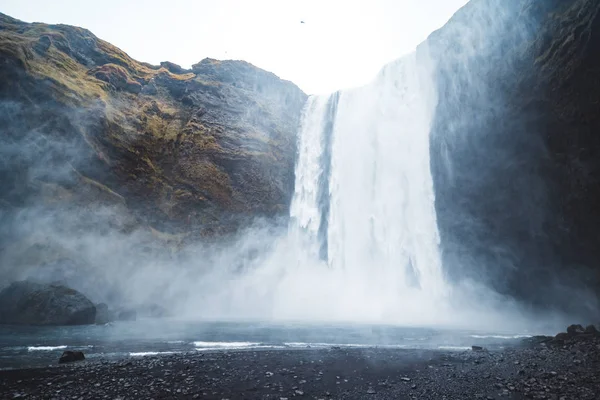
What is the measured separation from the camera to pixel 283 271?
143ft

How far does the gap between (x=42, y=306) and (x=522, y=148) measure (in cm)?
3875

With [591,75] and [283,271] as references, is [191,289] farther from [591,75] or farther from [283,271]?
[591,75]

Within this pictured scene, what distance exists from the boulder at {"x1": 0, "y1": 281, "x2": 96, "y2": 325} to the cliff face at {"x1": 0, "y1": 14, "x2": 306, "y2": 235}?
32.9 feet

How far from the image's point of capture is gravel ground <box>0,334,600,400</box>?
8414 mm

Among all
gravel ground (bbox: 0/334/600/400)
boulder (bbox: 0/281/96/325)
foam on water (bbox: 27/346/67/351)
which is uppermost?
boulder (bbox: 0/281/96/325)

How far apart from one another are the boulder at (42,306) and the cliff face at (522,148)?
34035mm

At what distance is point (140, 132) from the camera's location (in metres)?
43.5

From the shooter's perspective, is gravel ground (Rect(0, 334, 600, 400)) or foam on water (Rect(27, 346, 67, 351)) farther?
foam on water (Rect(27, 346, 67, 351))

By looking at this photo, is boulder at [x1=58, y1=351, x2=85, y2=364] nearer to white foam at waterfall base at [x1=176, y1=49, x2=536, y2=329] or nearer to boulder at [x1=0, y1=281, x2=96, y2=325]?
boulder at [x1=0, y1=281, x2=96, y2=325]

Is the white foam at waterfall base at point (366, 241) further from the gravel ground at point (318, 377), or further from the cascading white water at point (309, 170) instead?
the gravel ground at point (318, 377)

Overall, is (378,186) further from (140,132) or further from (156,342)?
(156,342)

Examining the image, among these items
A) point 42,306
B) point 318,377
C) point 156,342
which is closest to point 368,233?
point 156,342

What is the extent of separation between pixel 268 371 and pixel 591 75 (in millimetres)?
27524

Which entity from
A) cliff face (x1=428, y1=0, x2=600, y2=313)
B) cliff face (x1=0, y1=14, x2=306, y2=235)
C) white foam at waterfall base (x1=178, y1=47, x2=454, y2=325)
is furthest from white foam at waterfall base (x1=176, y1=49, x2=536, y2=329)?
cliff face (x1=0, y1=14, x2=306, y2=235)
